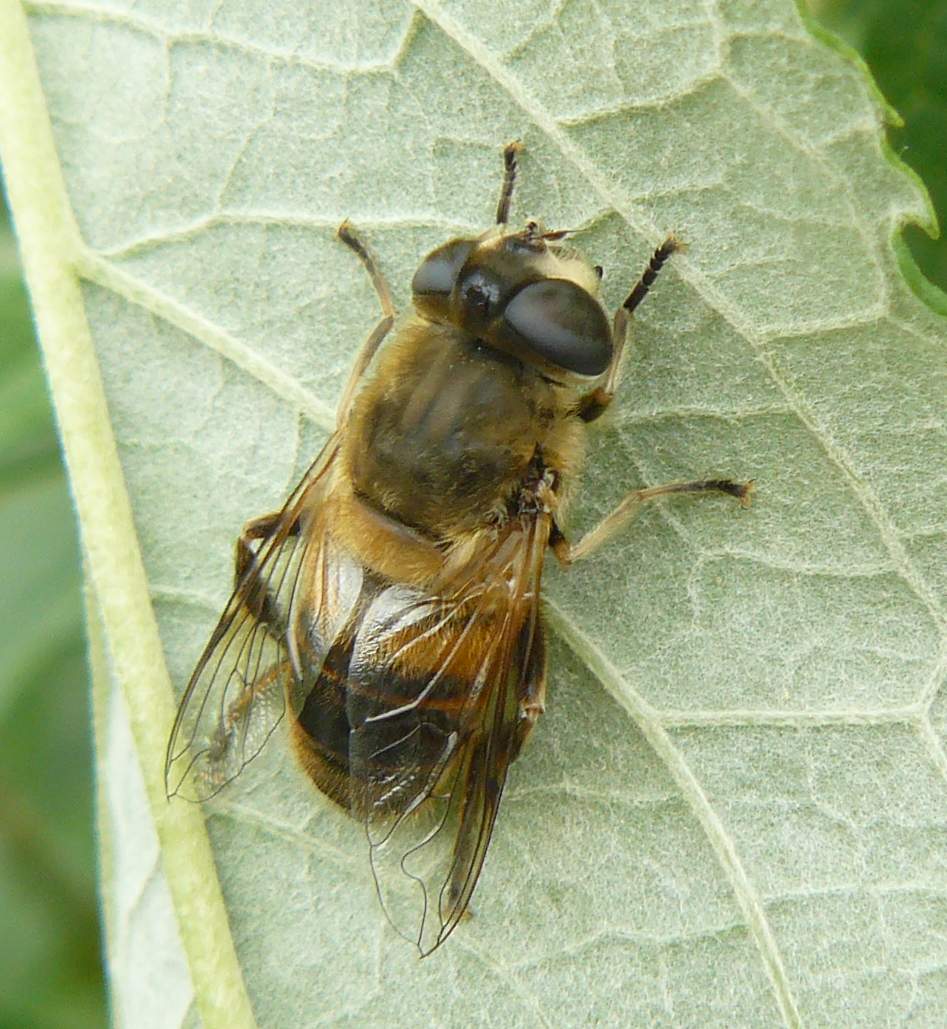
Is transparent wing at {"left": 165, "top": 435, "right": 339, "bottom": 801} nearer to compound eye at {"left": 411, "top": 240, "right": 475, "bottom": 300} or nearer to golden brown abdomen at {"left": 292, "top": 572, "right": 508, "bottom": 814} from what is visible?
golden brown abdomen at {"left": 292, "top": 572, "right": 508, "bottom": 814}

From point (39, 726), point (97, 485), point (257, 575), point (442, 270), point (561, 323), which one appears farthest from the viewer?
point (39, 726)

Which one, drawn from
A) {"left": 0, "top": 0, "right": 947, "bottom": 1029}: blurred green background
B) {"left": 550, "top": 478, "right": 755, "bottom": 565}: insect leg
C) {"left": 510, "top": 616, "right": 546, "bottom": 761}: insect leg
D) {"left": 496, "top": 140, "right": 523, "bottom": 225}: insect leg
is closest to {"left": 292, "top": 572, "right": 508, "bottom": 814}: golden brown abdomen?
{"left": 510, "top": 616, "right": 546, "bottom": 761}: insect leg

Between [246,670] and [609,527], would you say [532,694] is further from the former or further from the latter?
[246,670]

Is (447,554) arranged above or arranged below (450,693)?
above

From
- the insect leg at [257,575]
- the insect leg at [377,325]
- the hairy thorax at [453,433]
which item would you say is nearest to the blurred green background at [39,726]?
the insect leg at [257,575]

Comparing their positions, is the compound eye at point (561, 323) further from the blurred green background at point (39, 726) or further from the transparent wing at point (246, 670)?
the blurred green background at point (39, 726)

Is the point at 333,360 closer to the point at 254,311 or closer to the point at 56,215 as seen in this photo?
the point at 254,311

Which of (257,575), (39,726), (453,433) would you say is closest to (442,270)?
(453,433)
